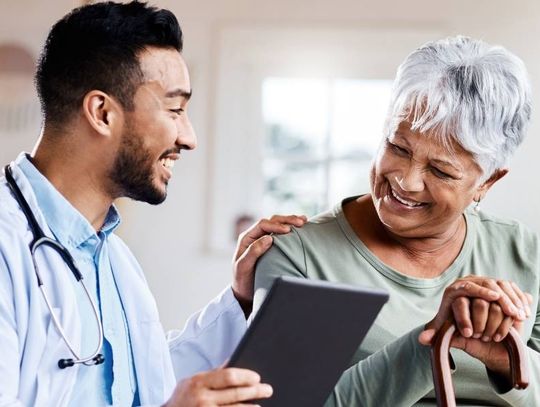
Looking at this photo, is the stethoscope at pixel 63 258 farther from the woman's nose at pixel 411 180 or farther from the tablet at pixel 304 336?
the woman's nose at pixel 411 180

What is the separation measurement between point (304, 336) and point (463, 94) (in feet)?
2.07

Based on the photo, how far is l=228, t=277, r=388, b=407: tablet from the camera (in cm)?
122

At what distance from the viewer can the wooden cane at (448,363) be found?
51.4 inches

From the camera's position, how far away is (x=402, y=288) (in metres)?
1.76

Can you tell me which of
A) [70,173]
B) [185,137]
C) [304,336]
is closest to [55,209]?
[70,173]

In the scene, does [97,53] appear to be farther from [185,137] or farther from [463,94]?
[463,94]

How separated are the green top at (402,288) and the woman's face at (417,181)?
0.09m

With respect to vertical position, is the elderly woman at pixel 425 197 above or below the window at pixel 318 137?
above

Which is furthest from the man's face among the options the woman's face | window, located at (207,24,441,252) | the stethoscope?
window, located at (207,24,441,252)

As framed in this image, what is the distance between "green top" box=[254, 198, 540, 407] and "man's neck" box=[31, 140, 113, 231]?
13.5 inches

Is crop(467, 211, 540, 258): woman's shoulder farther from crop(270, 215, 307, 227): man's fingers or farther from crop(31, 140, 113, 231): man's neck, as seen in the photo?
crop(31, 140, 113, 231): man's neck

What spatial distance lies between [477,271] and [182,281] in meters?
3.25

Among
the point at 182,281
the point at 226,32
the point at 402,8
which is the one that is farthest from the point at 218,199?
the point at 402,8

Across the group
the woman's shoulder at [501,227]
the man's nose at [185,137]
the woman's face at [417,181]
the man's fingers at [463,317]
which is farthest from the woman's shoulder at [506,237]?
the man's nose at [185,137]
